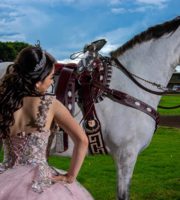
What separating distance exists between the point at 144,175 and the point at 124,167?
3653 millimetres

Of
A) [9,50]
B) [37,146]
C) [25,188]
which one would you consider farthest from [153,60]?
[9,50]

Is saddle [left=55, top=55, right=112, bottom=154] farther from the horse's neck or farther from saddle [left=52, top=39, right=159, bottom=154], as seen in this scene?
the horse's neck

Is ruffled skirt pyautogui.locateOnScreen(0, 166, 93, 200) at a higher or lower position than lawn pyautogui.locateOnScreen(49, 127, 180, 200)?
→ higher

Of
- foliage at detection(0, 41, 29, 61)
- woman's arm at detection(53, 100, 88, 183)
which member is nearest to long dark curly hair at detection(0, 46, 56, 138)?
woman's arm at detection(53, 100, 88, 183)

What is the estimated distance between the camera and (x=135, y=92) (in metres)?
5.27

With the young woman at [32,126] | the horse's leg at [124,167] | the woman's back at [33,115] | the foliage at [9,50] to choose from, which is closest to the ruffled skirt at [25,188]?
the young woman at [32,126]

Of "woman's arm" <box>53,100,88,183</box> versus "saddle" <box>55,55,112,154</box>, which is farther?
"saddle" <box>55,55,112,154</box>

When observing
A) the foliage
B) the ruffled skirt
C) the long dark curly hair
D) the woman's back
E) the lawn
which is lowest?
the lawn

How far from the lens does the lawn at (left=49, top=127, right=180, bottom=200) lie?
7.26 meters

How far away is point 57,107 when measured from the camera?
3.05m

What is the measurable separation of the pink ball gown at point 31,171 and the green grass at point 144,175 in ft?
12.9

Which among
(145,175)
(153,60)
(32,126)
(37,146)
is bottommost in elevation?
(145,175)

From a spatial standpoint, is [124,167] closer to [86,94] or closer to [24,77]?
[86,94]

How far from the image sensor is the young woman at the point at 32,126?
3004mm
